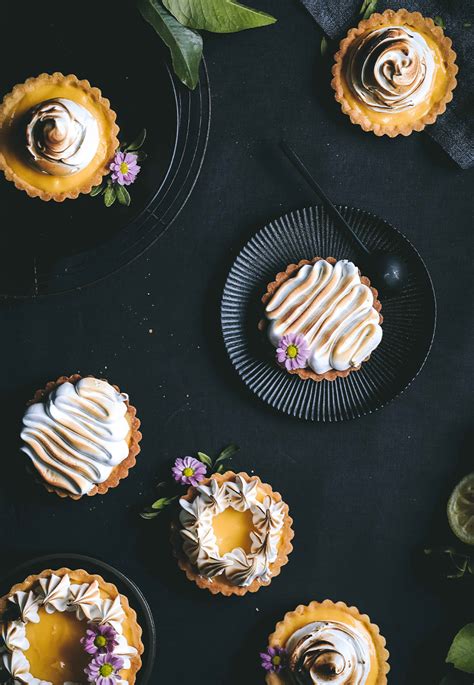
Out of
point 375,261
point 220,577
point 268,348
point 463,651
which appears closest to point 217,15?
point 375,261

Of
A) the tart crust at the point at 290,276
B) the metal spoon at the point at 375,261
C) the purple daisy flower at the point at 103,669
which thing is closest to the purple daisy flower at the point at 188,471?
the tart crust at the point at 290,276

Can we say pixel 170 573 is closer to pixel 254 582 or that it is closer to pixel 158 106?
pixel 254 582

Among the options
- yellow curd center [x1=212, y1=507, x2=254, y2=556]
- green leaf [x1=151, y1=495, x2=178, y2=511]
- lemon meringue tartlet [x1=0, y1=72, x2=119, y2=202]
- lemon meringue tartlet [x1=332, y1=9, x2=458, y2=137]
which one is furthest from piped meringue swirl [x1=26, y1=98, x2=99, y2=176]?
yellow curd center [x1=212, y1=507, x2=254, y2=556]

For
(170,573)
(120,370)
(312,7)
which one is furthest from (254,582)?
(312,7)

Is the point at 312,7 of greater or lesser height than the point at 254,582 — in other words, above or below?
above

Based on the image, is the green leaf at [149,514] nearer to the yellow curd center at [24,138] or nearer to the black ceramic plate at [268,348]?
the black ceramic plate at [268,348]

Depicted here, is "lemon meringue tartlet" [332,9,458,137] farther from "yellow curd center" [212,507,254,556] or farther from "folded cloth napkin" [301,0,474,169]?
"yellow curd center" [212,507,254,556]
